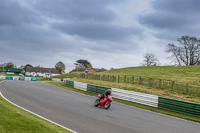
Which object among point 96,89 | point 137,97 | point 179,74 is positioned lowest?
point 137,97

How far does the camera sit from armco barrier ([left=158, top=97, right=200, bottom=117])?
14.7 meters

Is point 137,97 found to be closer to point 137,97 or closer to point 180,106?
point 137,97

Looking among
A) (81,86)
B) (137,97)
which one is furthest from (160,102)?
(81,86)

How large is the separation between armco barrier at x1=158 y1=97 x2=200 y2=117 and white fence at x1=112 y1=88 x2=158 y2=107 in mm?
722

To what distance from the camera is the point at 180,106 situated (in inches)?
618

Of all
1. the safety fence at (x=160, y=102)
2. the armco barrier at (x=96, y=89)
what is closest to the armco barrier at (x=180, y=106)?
the safety fence at (x=160, y=102)

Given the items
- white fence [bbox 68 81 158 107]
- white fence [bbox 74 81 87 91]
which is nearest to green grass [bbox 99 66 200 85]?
white fence [bbox 68 81 158 107]

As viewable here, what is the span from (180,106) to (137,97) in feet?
14.8

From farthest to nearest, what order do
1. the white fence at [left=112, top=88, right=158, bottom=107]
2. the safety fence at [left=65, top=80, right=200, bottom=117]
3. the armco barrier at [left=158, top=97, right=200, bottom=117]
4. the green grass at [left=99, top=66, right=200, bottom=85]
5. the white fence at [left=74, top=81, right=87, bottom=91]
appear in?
1. the green grass at [left=99, top=66, right=200, bottom=85]
2. the white fence at [left=74, top=81, right=87, bottom=91]
3. the white fence at [left=112, top=88, right=158, bottom=107]
4. the safety fence at [left=65, top=80, right=200, bottom=117]
5. the armco barrier at [left=158, top=97, right=200, bottom=117]

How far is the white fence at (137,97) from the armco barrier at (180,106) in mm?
722

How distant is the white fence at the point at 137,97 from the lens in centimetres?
1770

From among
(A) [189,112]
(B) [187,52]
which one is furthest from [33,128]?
(B) [187,52]

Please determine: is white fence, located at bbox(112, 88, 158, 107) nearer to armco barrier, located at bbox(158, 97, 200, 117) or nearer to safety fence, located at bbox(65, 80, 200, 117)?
safety fence, located at bbox(65, 80, 200, 117)

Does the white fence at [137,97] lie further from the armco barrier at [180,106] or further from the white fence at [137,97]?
the armco barrier at [180,106]
